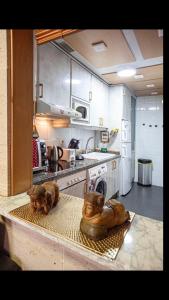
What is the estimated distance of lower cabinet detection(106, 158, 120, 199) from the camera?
284 centimetres

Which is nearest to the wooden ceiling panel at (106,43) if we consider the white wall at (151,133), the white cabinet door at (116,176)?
the white cabinet door at (116,176)

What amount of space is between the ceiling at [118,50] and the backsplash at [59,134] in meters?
0.92

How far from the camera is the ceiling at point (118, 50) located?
1.51 m

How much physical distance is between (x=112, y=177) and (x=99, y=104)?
129 cm

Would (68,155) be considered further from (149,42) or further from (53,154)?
(149,42)

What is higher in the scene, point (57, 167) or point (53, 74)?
point (53, 74)

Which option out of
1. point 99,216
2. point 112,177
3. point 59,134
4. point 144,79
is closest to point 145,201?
point 112,177

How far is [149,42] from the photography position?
167cm

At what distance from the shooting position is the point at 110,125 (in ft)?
11.4

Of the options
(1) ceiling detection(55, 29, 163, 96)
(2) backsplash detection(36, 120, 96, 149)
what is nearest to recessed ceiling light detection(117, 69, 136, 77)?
(1) ceiling detection(55, 29, 163, 96)

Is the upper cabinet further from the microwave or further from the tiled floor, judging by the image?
the tiled floor
